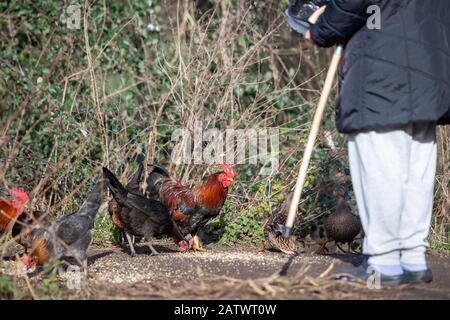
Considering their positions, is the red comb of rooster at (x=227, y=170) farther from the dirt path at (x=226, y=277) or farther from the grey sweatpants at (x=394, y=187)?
the grey sweatpants at (x=394, y=187)

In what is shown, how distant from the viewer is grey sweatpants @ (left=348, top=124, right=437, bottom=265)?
4.70 metres

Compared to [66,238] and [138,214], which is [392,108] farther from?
[138,214]

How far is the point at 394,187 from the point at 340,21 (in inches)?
43.6

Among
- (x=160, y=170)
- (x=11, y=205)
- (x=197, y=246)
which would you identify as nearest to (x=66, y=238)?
(x=11, y=205)

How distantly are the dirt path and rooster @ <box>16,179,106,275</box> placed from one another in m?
0.23

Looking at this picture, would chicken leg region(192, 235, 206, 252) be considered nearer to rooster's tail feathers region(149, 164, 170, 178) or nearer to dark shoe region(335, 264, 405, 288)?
rooster's tail feathers region(149, 164, 170, 178)

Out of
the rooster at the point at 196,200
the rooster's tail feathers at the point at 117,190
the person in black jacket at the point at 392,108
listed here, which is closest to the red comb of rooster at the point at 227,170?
the rooster at the point at 196,200

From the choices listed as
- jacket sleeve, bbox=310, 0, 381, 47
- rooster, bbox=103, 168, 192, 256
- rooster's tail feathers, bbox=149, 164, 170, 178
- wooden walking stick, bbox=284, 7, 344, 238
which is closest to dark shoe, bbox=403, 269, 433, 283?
wooden walking stick, bbox=284, 7, 344, 238

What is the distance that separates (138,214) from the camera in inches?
282

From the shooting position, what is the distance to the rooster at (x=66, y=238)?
238 inches

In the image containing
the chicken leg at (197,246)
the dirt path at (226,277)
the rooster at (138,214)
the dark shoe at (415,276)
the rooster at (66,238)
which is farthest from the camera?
the chicken leg at (197,246)

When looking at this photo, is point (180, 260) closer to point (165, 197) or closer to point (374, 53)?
point (165, 197)

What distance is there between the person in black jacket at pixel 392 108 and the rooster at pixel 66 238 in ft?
8.00

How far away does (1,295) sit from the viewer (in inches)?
176
